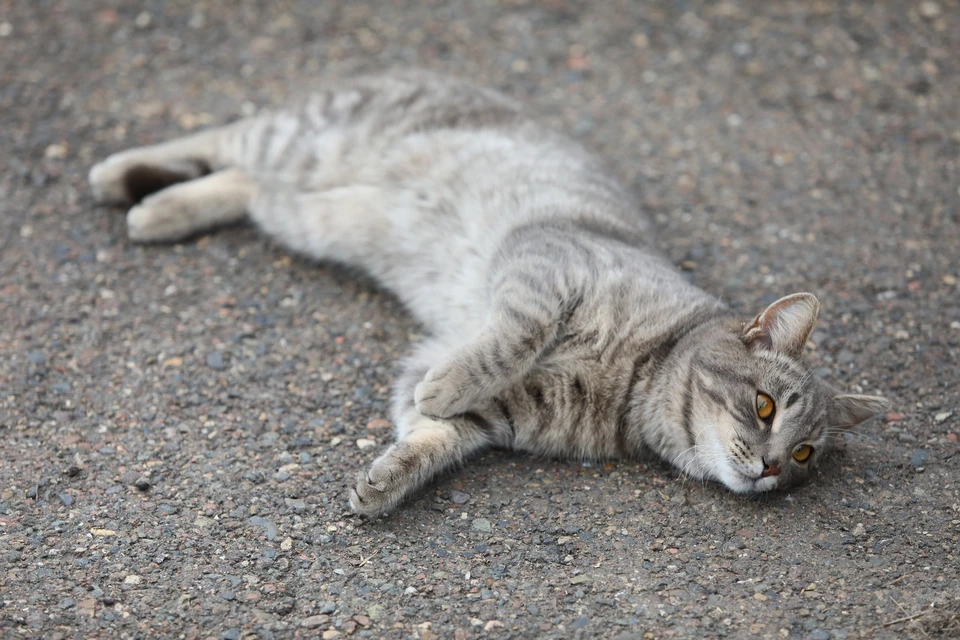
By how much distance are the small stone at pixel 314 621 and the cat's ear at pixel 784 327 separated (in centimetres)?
186

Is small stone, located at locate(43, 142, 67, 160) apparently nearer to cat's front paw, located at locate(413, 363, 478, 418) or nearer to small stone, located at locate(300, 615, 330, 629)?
cat's front paw, located at locate(413, 363, 478, 418)

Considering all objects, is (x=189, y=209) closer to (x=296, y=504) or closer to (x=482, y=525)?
(x=296, y=504)

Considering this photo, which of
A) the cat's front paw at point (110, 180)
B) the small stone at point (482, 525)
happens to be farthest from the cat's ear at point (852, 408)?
the cat's front paw at point (110, 180)

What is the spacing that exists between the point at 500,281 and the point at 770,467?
1271 millimetres

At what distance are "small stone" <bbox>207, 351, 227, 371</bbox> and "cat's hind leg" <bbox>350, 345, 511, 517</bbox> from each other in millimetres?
807

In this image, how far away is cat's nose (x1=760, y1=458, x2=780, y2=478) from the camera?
137 inches

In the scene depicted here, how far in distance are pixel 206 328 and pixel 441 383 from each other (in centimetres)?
135

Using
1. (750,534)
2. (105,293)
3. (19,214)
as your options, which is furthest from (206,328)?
(750,534)

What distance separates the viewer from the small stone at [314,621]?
3.05 m

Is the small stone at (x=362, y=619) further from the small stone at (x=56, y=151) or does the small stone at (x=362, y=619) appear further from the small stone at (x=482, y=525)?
the small stone at (x=56, y=151)

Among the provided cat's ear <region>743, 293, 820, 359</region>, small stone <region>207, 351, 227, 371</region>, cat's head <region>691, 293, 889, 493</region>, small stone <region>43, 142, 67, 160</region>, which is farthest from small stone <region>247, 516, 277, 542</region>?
small stone <region>43, 142, 67, 160</region>

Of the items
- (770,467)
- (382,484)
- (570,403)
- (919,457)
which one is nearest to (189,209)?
(382,484)

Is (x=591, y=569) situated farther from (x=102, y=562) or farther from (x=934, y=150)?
(x=934, y=150)

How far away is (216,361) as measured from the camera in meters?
4.19
